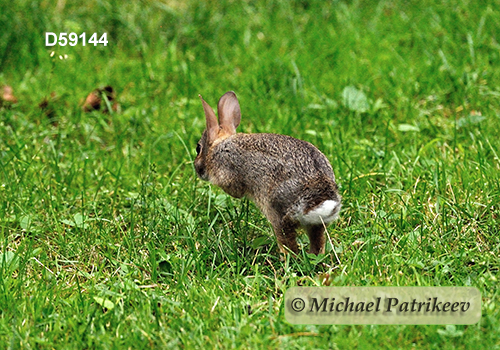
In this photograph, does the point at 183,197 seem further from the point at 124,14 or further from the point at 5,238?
the point at 124,14

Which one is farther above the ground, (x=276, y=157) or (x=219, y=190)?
(x=276, y=157)

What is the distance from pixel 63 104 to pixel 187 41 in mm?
1634

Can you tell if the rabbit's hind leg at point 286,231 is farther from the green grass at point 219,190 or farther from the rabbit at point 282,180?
the green grass at point 219,190

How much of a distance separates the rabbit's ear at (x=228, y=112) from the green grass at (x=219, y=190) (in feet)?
1.52

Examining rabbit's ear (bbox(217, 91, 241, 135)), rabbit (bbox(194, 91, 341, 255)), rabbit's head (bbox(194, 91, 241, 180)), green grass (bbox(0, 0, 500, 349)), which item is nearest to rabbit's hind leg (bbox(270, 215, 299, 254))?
rabbit (bbox(194, 91, 341, 255))

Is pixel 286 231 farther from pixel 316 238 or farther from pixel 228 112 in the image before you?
pixel 228 112

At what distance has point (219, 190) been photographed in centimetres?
480

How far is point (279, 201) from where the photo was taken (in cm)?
378

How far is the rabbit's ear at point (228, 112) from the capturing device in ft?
15.0

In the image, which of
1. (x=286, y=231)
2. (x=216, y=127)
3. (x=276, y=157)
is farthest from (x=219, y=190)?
(x=286, y=231)

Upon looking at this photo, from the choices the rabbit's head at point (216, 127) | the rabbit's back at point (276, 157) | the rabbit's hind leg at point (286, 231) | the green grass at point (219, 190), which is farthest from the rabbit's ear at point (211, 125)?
the rabbit's hind leg at point (286, 231)

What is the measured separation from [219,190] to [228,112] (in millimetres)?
574

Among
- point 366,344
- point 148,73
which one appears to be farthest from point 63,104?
point 366,344

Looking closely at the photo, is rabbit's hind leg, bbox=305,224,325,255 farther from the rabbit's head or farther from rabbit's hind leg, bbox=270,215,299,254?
the rabbit's head
